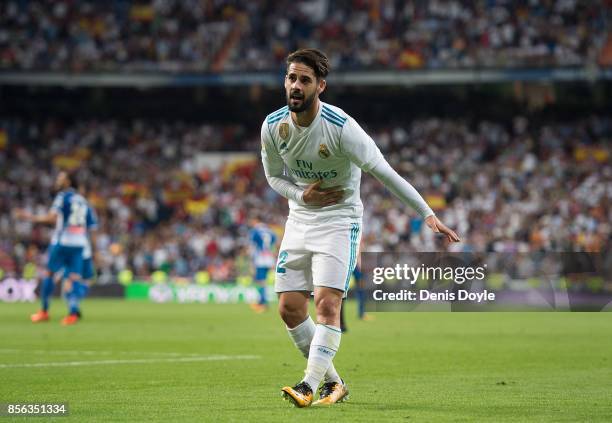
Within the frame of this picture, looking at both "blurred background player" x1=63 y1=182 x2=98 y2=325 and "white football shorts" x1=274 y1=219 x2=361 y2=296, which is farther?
"blurred background player" x1=63 y1=182 x2=98 y2=325

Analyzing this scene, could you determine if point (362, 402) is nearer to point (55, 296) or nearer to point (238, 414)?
point (238, 414)

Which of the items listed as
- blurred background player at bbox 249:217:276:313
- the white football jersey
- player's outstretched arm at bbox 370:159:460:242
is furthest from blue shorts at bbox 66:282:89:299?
player's outstretched arm at bbox 370:159:460:242

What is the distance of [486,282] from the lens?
36.3 feet

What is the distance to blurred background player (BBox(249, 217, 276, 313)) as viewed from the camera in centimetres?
2664

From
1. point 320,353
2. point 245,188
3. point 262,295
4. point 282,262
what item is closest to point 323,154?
point 282,262

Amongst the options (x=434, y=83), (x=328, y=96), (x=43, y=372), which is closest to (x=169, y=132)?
(x=328, y=96)

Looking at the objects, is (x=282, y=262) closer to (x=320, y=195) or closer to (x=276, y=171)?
(x=320, y=195)

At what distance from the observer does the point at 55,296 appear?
34.9 meters

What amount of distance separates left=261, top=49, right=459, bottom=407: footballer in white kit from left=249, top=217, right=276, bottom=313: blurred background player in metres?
17.5

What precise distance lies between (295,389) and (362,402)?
0.80 metres

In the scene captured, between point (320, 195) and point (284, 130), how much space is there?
555 millimetres

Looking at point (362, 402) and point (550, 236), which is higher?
point (550, 236)

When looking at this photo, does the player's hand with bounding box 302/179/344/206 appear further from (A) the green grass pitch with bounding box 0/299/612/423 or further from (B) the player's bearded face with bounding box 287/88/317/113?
(A) the green grass pitch with bounding box 0/299/612/423

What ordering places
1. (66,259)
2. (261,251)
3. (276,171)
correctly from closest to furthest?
(276,171) < (66,259) < (261,251)
